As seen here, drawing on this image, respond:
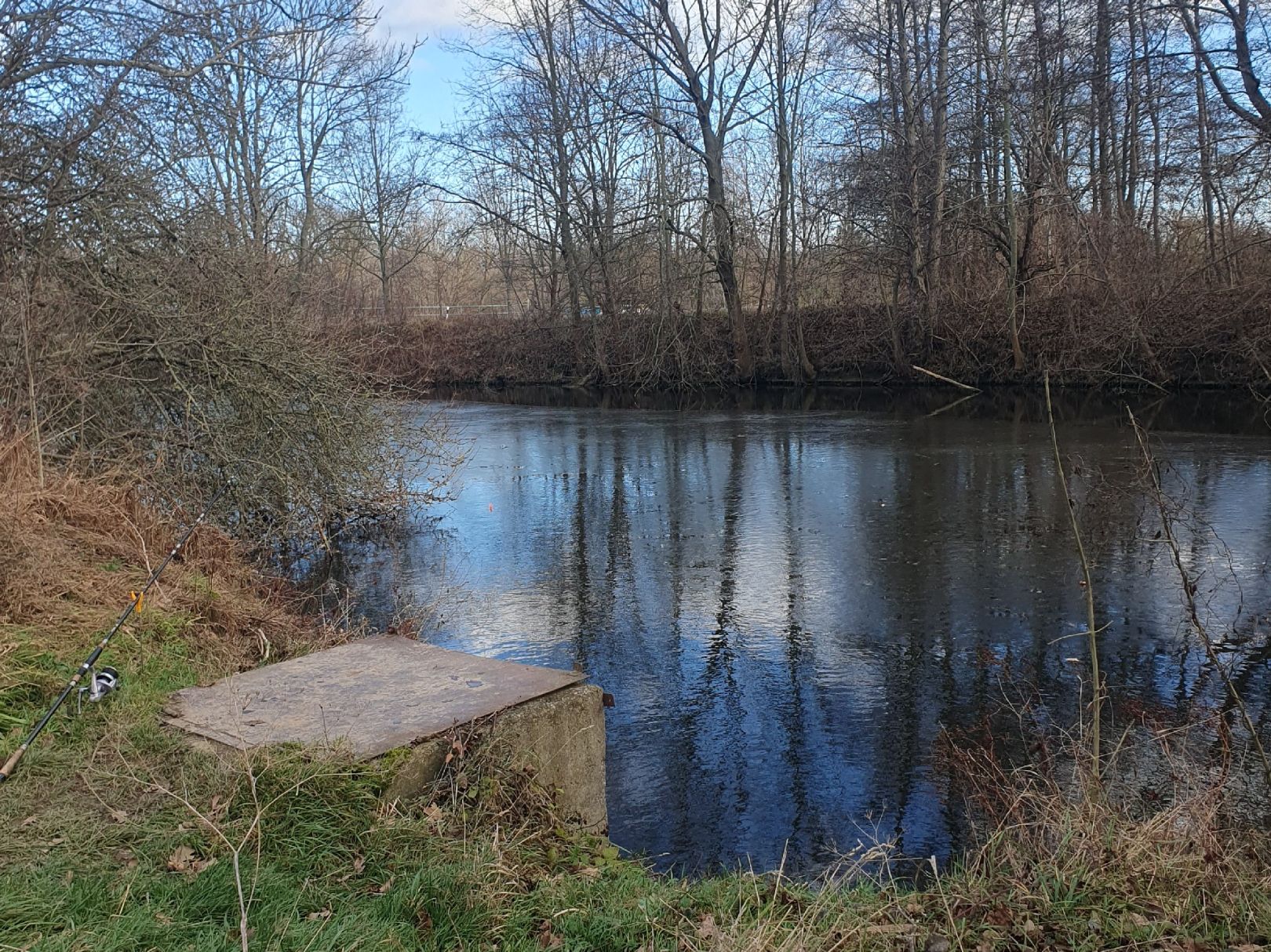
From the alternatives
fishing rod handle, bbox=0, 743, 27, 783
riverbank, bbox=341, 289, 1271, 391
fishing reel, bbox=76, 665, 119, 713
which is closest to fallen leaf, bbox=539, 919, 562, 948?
fishing rod handle, bbox=0, 743, 27, 783

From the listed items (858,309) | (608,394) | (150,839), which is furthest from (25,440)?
(858,309)

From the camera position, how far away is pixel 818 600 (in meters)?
8.95

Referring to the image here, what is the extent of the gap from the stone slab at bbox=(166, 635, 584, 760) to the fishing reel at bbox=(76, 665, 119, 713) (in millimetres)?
297

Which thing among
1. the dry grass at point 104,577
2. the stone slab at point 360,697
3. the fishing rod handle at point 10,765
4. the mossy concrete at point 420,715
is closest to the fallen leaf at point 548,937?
the mossy concrete at point 420,715

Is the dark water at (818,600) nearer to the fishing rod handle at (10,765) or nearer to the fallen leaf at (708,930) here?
the fallen leaf at (708,930)

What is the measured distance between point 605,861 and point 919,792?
203cm

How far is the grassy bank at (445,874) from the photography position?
3.26 meters

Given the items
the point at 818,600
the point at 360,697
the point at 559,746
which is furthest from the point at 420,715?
the point at 818,600

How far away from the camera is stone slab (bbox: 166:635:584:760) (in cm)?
447

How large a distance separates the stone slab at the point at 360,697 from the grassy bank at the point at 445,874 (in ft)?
0.63

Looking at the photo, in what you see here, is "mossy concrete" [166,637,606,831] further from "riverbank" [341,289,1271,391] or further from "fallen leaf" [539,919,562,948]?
"riverbank" [341,289,1271,391]

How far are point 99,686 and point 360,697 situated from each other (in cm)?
119

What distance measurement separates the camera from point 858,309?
30.9m

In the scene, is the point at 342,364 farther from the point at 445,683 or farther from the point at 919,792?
the point at 919,792
